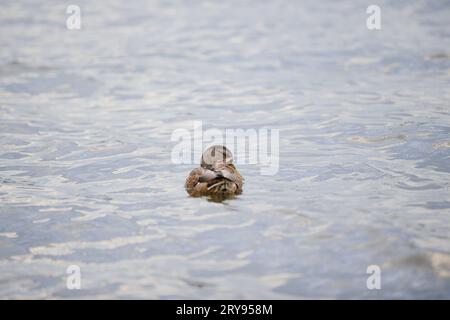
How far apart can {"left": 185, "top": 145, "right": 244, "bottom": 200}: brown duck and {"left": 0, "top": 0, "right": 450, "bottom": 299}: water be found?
17cm

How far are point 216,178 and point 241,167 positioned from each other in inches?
66.7

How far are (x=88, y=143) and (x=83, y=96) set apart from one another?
3.43 m

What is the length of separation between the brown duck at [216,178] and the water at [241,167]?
17 cm

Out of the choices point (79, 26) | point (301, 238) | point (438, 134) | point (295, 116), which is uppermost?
point (79, 26)

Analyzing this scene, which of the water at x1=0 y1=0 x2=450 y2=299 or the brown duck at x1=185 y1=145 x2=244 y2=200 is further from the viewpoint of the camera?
the brown duck at x1=185 y1=145 x2=244 y2=200

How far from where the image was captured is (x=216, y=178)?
8.59m

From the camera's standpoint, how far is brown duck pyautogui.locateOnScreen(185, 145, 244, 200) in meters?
8.61

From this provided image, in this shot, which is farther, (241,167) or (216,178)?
(241,167)

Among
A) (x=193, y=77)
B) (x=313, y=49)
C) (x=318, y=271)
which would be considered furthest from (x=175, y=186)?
(x=313, y=49)

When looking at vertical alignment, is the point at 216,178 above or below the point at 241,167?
below

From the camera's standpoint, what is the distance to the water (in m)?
6.86

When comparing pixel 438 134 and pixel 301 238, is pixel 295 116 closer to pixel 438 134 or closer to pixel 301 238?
pixel 438 134

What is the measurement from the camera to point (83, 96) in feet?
48.7

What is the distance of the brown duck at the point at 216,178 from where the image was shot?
339 inches
